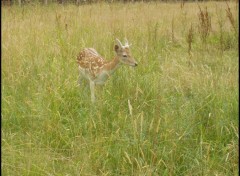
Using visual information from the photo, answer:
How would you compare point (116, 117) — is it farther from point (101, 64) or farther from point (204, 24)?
point (204, 24)

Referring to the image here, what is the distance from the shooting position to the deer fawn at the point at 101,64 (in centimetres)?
350

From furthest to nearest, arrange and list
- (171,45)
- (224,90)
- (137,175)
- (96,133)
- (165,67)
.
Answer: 1. (171,45)
2. (165,67)
3. (224,90)
4. (96,133)
5. (137,175)

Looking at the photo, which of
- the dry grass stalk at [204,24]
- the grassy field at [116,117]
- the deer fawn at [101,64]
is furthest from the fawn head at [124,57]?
the dry grass stalk at [204,24]

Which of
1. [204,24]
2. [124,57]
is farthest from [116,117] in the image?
[204,24]

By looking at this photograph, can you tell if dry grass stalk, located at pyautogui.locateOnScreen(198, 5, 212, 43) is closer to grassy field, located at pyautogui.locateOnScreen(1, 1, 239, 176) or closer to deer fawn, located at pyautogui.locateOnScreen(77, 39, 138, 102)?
grassy field, located at pyautogui.locateOnScreen(1, 1, 239, 176)

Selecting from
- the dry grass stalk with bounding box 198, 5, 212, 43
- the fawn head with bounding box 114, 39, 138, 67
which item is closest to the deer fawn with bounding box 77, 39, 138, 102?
the fawn head with bounding box 114, 39, 138, 67

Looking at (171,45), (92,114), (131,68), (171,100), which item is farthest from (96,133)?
(171,45)

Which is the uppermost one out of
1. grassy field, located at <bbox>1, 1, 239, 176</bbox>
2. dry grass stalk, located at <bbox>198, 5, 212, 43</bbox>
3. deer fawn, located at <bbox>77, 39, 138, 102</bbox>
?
dry grass stalk, located at <bbox>198, 5, 212, 43</bbox>

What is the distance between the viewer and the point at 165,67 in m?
4.07

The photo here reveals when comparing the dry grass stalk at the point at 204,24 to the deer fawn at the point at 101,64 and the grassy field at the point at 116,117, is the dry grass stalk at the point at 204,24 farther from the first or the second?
the deer fawn at the point at 101,64

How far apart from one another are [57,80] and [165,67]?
1298 millimetres

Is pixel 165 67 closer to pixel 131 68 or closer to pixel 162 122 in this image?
pixel 131 68

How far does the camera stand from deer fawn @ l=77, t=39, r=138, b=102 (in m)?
3.50

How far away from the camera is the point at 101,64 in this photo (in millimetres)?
3598
